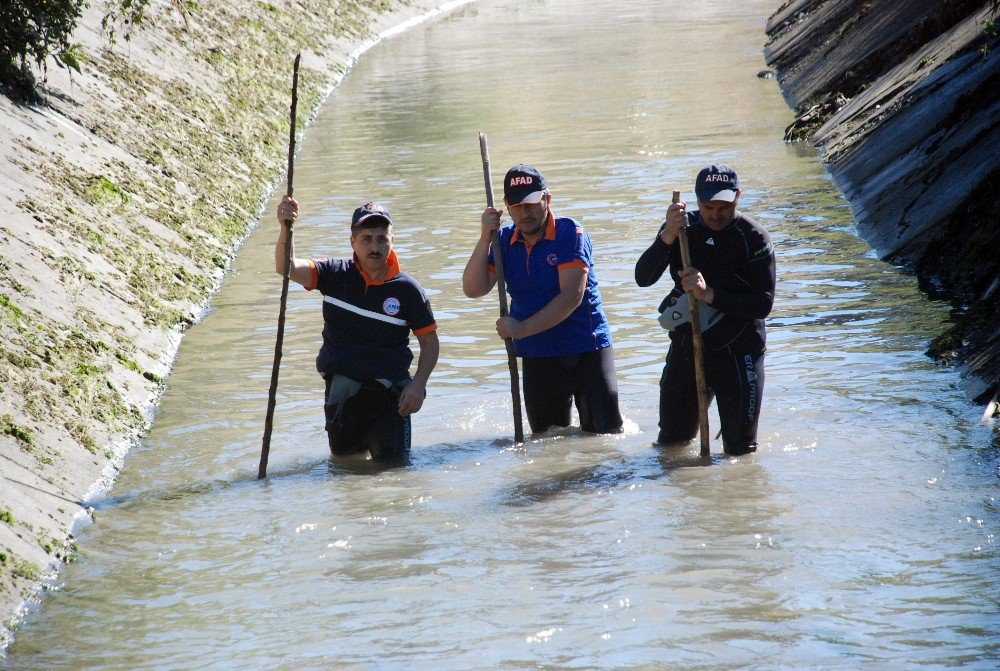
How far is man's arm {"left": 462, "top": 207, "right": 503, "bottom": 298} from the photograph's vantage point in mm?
9094

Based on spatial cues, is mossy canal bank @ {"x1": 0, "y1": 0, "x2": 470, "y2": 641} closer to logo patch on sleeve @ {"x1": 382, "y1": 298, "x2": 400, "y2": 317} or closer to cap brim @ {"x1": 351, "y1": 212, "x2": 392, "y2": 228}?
logo patch on sleeve @ {"x1": 382, "y1": 298, "x2": 400, "y2": 317}

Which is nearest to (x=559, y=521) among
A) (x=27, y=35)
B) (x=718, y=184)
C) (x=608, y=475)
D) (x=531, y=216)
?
(x=608, y=475)

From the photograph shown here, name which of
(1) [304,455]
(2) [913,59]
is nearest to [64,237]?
(1) [304,455]

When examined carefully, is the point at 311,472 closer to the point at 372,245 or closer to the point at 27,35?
the point at 372,245

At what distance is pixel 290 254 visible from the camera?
879 centimetres

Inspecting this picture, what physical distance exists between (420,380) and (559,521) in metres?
1.45

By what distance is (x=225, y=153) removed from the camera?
2183 centimetres

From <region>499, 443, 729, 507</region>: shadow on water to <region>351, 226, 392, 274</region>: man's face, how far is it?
177 cm

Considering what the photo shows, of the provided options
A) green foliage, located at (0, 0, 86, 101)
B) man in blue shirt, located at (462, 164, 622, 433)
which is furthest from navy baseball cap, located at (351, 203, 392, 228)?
green foliage, located at (0, 0, 86, 101)

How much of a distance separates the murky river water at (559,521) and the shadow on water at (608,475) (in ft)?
0.10

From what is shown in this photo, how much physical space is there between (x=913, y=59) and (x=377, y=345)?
16004 millimetres

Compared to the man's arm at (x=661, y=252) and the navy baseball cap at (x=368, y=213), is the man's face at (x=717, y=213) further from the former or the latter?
the navy baseball cap at (x=368, y=213)

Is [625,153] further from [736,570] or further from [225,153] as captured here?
[736,570]

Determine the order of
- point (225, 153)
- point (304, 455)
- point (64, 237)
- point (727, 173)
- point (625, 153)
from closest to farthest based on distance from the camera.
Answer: point (727, 173)
point (304, 455)
point (64, 237)
point (225, 153)
point (625, 153)
